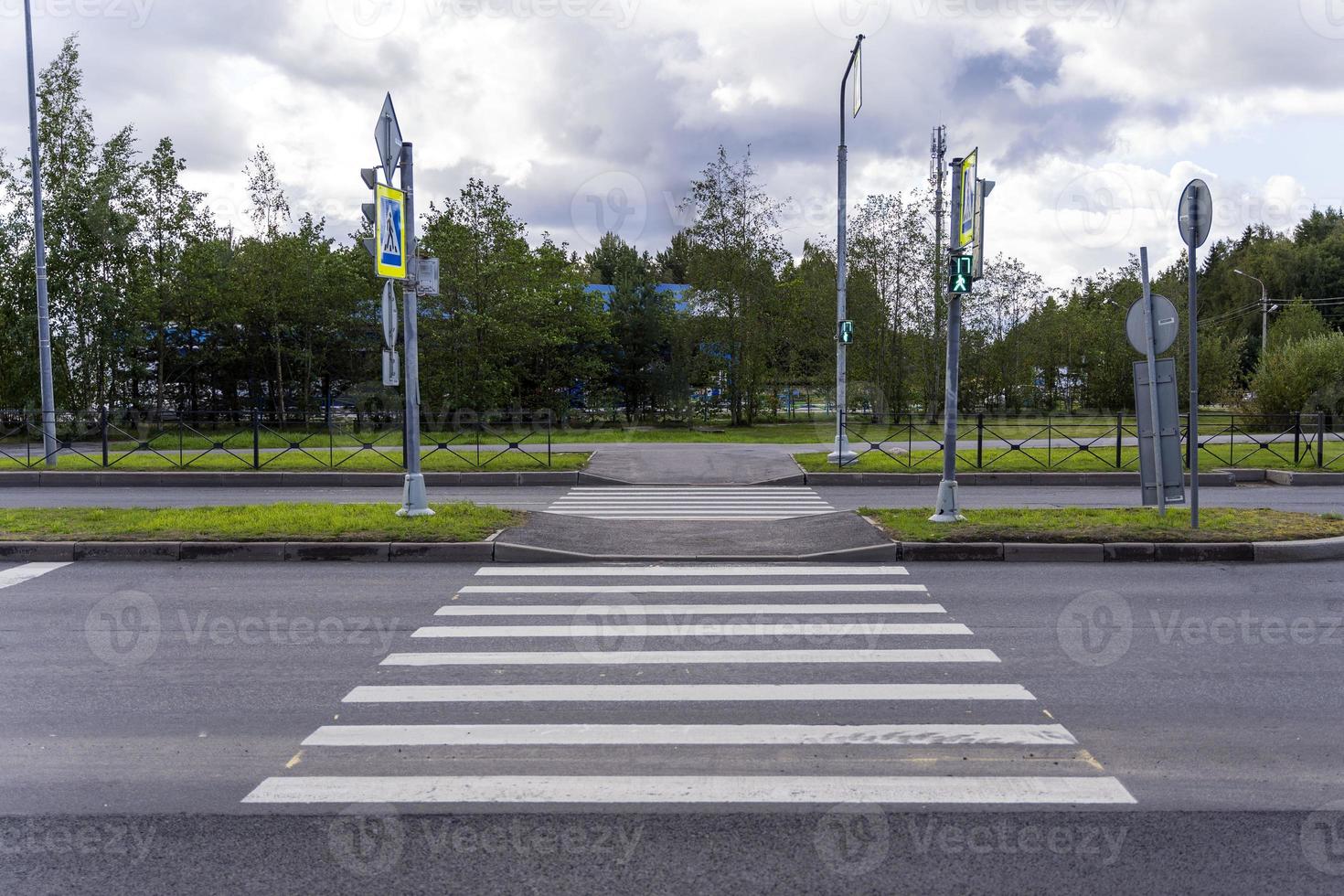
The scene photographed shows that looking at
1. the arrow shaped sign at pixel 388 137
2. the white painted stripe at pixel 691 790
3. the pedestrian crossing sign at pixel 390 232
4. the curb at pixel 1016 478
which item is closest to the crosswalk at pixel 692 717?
the white painted stripe at pixel 691 790

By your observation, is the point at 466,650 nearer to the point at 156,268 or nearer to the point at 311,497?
the point at 311,497

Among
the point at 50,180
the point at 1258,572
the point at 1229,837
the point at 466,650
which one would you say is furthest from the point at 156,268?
the point at 1229,837

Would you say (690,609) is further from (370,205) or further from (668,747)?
(370,205)

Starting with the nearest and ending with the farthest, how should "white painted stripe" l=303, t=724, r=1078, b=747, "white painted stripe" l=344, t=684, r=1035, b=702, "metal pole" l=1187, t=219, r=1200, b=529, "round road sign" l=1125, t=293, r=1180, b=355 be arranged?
1. "white painted stripe" l=303, t=724, r=1078, b=747
2. "white painted stripe" l=344, t=684, r=1035, b=702
3. "metal pole" l=1187, t=219, r=1200, b=529
4. "round road sign" l=1125, t=293, r=1180, b=355

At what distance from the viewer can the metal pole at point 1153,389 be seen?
38.0 ft

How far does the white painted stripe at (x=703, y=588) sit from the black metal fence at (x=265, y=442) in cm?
852

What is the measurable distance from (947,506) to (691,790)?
8496 millimetres

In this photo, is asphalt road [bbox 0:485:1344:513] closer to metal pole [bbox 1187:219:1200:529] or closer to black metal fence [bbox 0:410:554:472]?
black metal fence [bbox 0:410:554:472]

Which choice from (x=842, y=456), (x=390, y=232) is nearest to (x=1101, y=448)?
(x=842, y=456)

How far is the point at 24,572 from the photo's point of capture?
10328mm

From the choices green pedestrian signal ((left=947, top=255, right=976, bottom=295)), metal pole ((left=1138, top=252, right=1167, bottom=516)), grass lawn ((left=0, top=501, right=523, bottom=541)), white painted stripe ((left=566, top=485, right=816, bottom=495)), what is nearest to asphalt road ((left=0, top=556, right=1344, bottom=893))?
grass lawn ((left=0, top=501, right=523, bottom=541))

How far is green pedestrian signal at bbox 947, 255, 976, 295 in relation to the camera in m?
12.0

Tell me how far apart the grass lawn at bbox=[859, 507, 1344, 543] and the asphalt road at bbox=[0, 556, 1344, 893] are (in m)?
1.99

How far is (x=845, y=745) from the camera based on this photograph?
5.35 m
